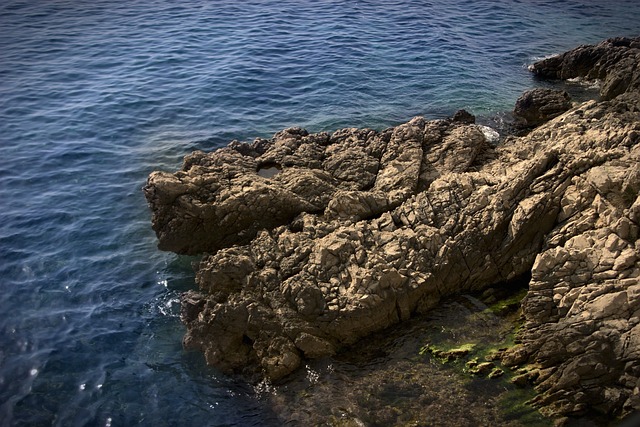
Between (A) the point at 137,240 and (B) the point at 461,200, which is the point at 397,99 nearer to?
(B) the point at 461,200

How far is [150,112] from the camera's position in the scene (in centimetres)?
3195

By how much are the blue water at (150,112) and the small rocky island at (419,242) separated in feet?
6.75

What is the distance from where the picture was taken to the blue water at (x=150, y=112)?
55.8 feet

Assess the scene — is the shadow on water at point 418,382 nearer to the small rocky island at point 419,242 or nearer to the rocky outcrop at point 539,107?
the small rocky island at point 419,242

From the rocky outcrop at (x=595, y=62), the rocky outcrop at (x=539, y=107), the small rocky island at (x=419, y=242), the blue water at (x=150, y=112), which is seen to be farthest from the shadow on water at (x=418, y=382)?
the rocky outcrop at (x=595, y=62)

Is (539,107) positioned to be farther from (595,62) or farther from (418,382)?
(418,382)

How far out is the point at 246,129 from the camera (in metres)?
29.7

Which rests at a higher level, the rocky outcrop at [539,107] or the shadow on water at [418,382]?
the rocky outcrop at [539,107]

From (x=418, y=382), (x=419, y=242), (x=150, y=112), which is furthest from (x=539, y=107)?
(x=150, y=112)

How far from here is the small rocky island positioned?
1499 cm

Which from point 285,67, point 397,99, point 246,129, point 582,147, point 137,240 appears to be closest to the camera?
point 582,147

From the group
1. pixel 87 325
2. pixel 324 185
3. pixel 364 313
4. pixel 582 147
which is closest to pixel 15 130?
pixel 87 325

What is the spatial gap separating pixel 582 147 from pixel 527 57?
22169mm

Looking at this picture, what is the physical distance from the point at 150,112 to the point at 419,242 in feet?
66.9
